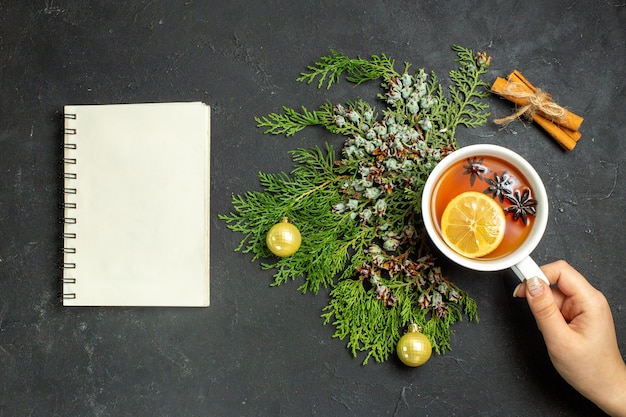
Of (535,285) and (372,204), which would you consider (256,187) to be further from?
(535,285)

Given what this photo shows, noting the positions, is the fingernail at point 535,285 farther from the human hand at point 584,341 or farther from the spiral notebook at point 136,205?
the spiral notebook at point 136,205

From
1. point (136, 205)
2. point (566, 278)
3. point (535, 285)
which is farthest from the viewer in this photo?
point (136, 205)

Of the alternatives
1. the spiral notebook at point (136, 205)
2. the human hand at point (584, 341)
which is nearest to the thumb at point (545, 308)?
the human hand at point (584, 341)

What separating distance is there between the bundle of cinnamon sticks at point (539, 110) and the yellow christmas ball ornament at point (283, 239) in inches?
21.0

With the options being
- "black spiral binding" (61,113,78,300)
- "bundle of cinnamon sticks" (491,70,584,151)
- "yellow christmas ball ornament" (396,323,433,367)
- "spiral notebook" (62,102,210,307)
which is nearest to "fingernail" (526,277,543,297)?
"yellow christmas ball ornament" (396,323,433,367)

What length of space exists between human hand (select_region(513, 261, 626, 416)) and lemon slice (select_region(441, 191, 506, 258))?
0.41 feet

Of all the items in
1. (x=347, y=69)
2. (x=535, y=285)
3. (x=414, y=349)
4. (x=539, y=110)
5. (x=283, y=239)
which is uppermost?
(x=347, y=69)

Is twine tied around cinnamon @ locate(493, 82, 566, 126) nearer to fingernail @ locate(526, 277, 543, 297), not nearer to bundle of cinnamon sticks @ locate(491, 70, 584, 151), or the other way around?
bundle of cinnamon sticks @ locate(491, 70, 584, 151)

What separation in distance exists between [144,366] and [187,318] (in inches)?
6.1

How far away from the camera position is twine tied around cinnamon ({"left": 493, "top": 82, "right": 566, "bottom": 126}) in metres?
1.25

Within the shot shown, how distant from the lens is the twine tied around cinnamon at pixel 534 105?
4.10 ft

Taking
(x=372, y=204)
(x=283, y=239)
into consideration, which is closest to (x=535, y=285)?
(x=372, y=204)

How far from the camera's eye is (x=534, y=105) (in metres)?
1.26

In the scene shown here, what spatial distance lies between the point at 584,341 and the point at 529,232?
0.88 feet
